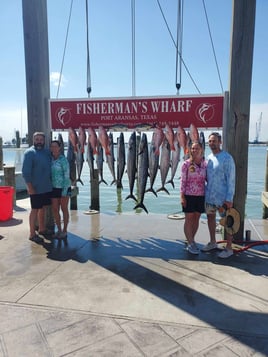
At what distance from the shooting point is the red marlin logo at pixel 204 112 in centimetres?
532

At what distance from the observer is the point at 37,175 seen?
17.4 feet

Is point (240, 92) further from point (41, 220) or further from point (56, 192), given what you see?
point (41, 220)

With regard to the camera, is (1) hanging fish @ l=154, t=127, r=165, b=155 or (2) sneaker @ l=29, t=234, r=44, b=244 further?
(2) sneaker @ l=29, t=234, r=44, b=244

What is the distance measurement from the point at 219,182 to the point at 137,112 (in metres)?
1.92

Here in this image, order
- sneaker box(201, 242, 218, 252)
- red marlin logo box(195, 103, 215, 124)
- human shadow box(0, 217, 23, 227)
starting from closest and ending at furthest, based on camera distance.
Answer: sneaker box(201, 242, 218, 252), red marlin logo box(195, 103, 215, 124), human shadow box(0, 217, 23, 227)

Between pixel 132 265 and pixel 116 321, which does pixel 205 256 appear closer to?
pixel 132 265

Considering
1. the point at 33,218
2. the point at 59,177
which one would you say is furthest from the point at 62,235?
the point at 59,177

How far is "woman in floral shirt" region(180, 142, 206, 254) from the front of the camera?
467 centimetres

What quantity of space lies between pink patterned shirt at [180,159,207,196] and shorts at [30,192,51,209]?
2281 millimetres

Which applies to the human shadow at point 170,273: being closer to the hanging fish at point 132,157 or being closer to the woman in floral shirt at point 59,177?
the woman in floral shirt at point 59,177

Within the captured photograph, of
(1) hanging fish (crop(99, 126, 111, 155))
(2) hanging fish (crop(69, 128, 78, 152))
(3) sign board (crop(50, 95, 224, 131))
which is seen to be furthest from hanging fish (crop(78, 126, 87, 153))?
(1) hanging fish (crop(99, 126, 111, 155))

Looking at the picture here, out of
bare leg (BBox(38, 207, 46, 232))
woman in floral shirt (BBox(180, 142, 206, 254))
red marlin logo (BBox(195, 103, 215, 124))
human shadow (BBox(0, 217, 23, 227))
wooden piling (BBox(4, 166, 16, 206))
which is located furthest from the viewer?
wooden piling (BBox(4, 166, 16, 206))

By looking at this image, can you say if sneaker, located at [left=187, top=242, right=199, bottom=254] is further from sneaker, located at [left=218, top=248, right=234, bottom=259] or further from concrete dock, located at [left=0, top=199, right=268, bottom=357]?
sneaker, located at [left=218, top=248, right=234, bottom=259]

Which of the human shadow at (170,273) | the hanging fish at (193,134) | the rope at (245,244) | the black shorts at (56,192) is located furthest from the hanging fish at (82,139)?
the rope at (245,244)
